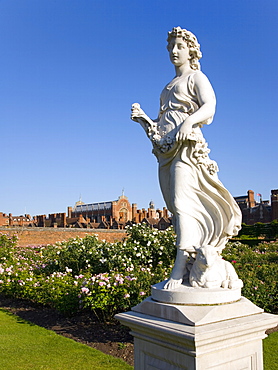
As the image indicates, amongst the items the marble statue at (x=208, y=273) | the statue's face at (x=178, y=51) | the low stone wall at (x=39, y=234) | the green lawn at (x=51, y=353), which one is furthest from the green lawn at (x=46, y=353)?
the low stone wall at (x=39, y=234)

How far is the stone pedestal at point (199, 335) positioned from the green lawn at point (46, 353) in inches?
83.1

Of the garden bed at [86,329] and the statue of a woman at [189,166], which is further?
the garden bed at [86,329]

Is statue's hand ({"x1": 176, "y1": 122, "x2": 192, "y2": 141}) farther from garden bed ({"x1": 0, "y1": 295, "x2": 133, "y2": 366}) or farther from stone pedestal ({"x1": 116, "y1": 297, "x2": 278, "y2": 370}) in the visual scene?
garden bed ({"x1": 0, "y1": 295, "x2": 133, "y2": 366})

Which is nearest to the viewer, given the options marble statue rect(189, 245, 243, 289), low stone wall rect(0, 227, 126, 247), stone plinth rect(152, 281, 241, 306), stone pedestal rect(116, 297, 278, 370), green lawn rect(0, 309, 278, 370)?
stone pedestal rect(116, 297, 278, 370)

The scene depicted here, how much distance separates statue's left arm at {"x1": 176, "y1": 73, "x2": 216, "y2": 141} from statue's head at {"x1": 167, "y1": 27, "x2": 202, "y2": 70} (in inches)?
9.1

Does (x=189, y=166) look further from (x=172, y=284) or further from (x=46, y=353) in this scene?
(x=46, y=353)

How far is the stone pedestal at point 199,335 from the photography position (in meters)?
2.59

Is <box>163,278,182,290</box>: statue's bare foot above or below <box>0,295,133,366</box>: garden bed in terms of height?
above

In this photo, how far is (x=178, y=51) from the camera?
349cm

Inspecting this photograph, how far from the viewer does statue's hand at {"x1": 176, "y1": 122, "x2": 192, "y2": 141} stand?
3.18 meters

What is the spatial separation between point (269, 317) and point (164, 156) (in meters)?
1.70

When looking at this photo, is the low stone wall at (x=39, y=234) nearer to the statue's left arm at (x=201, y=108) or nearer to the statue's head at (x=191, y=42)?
the statue's head at (x=191, y=42)

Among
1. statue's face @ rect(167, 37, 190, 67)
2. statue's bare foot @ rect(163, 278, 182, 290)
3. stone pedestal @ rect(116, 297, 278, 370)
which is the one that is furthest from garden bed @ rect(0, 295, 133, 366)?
statue's face @ rect(167, 37, 190, 67)

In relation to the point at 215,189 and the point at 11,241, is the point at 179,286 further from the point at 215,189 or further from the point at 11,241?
the point at 11,241
